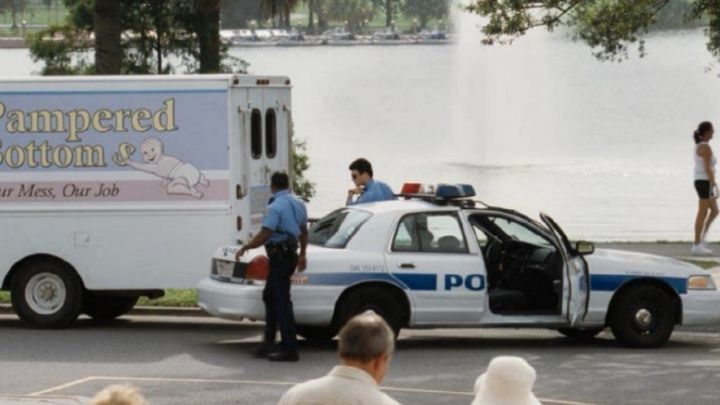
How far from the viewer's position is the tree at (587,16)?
77.9 feet

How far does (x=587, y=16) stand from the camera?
81.6ft

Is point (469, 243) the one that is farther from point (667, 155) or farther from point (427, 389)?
point (667, 155)

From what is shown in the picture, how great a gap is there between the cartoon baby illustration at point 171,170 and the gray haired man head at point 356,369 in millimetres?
10895

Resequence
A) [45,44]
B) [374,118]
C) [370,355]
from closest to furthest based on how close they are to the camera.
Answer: [370,355], [45,44], [374,118]

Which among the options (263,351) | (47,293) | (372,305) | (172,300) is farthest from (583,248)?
(172,300)

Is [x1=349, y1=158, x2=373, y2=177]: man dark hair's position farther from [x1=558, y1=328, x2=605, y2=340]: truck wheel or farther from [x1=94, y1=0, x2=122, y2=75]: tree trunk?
[x1=94, y1=0, x2=122, y2=75]: tree trunk

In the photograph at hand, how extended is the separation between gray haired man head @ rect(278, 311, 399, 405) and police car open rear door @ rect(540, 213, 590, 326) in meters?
9.34

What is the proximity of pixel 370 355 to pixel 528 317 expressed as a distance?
31.0 ft

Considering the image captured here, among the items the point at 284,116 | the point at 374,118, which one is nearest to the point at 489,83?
the point at 374,118

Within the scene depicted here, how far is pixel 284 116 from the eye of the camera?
19438 mm

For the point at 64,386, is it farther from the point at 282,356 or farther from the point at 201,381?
the point at 282,356

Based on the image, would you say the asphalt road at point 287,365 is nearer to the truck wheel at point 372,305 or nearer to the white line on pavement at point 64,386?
the white line on pavement at point 64,386

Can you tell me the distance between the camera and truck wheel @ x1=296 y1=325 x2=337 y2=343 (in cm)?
1728

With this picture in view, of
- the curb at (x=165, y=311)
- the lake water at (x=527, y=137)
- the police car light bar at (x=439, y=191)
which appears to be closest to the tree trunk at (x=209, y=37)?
the lake water at (x=527, y=137)
